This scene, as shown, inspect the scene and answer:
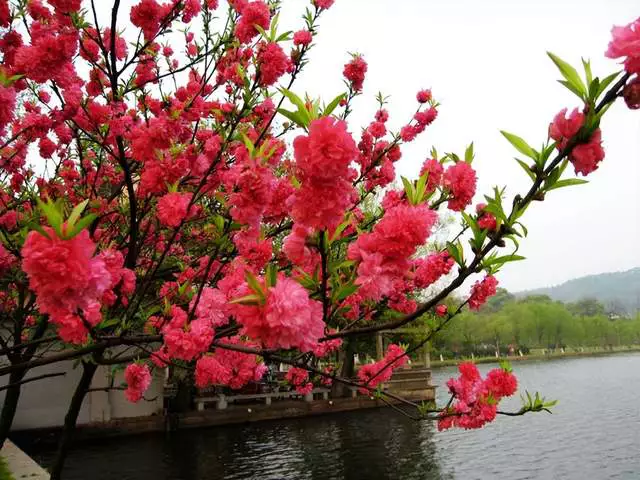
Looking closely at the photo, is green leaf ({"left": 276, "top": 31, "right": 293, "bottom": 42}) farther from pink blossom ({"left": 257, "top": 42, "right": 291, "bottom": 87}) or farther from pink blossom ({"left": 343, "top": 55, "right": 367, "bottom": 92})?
pink blossom ({"left": 343, "top": 55, "right": 367, "bottom": 92})

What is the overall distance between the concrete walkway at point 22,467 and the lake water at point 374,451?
147 inches

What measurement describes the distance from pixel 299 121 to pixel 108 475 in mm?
13008

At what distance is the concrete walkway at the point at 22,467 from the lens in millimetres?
6747

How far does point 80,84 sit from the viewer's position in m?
4.02

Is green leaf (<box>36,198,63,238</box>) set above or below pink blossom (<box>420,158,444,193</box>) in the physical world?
below

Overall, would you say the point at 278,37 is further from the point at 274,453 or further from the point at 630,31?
the point at 274,453

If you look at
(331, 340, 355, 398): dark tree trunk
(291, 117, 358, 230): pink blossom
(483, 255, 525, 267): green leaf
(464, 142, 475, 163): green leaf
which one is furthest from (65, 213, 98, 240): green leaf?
(331, 340, 355, 398): dark tree trunk

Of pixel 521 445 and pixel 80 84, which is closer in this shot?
pixel 80 84

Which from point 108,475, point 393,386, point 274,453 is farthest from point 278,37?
point 393,386

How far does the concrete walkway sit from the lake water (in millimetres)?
3730

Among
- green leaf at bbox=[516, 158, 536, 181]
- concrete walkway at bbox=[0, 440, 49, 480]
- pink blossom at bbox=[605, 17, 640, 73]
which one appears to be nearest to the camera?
pink blossom at bbox=[605, 17, 640, 73]

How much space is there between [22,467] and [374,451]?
924cm

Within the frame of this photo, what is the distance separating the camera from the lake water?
483 inches

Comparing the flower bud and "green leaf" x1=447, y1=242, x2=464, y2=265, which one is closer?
the flower bud
